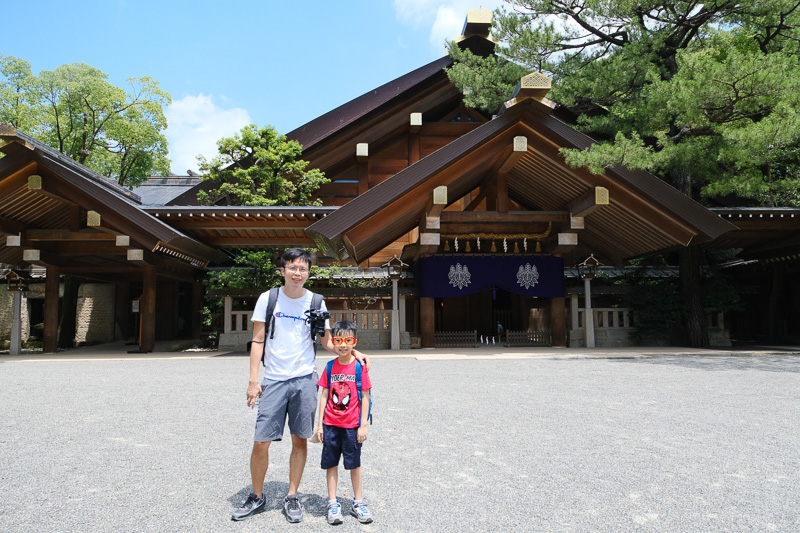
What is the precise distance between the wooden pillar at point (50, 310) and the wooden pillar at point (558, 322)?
42.6 ft

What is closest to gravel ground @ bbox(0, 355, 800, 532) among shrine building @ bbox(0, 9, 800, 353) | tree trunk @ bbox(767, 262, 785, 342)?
shrine building @ bbox(0, 9, 800, 353)

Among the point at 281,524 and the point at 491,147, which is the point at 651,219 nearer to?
the point at 491,147

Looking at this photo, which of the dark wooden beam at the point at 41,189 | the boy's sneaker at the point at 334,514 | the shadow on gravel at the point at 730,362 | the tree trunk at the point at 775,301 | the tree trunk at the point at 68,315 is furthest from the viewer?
the tree trunk at the point at 68,315

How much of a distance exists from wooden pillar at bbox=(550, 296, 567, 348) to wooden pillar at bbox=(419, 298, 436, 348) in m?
3.18

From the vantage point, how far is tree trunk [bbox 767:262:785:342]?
15047 millimetres

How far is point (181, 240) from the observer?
11.8m

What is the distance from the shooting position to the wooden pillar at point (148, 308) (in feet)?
43.3

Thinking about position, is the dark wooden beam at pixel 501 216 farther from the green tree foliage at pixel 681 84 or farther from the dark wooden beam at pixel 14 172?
the dark wooden beam at pixel 14 172

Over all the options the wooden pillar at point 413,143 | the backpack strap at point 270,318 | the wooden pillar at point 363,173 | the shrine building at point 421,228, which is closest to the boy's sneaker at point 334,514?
the backpack strap at point 270,318

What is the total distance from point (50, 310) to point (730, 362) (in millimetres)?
15726

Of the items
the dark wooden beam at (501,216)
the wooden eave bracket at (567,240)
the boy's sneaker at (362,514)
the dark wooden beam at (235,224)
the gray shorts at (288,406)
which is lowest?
the boy's sneaker at (362,514)

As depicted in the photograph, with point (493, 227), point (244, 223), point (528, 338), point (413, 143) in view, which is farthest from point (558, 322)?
point (244, 223)

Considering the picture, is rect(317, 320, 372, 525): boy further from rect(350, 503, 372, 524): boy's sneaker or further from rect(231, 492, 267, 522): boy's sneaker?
rect(231, 492, 267, 522): boy's sneaker

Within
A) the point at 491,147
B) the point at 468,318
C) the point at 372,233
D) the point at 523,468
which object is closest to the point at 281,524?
the point at 523,468
